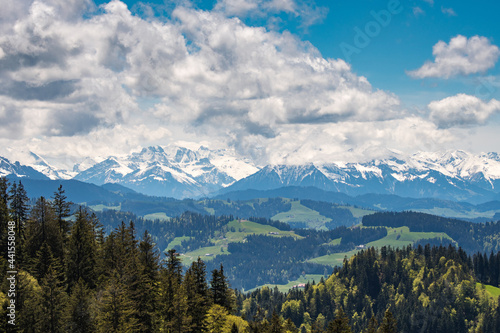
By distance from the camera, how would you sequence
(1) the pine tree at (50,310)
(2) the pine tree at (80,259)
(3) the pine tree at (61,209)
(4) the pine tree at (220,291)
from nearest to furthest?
(1) the pine tree at (50,310), (2) the pine tree at (80,259), (4) the pine tree at (220,291), (3) the pine tree at (61,209)

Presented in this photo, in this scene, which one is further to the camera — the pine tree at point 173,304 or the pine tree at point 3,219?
the pine tree at point 3,219

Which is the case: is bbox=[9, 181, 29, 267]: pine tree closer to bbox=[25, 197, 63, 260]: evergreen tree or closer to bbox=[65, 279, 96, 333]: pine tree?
bbox=[25, 197, 63, 260]: evergreen tree

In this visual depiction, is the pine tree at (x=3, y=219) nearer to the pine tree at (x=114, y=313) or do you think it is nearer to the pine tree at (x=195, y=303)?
the pine tree at (x=114, y=313)

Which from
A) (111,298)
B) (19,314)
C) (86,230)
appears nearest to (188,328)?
(111,298)

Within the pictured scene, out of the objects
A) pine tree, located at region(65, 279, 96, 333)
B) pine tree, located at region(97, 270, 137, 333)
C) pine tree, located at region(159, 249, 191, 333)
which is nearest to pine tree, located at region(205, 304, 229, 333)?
pine tree, located at region(159, 249, 191, 333)

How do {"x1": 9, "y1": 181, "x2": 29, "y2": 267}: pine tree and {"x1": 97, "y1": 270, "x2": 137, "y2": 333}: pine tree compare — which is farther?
{"x1": 9, "y1": 181, "x2": 29, "y2": 267}: pine tree

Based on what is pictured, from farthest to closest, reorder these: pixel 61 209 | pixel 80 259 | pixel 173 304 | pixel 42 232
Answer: pixel 61 209
pixel 42 232
pixel 80 259
pixel 173 304

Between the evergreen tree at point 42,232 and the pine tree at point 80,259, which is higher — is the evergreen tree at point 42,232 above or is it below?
above

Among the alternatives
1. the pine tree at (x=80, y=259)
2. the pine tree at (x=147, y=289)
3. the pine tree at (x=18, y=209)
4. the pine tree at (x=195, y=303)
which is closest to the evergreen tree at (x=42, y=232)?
the pine tree at (x=80, y=259)

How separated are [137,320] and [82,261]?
2232 centimetres

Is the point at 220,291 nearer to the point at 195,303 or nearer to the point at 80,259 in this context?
the point at 195,303

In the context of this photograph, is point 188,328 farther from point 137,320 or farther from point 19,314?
point 19,314

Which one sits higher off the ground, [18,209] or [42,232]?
[18,209]

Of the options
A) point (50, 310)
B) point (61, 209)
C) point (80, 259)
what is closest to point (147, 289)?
point (50, 310)
